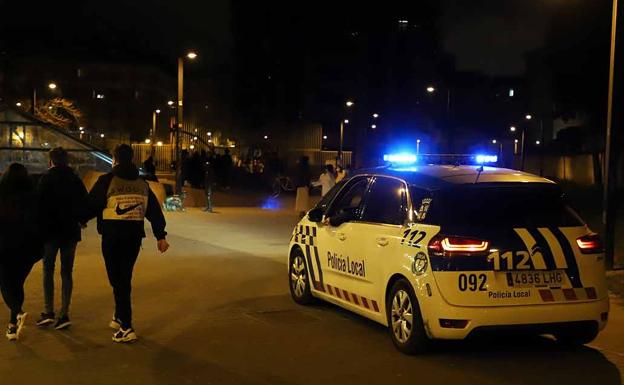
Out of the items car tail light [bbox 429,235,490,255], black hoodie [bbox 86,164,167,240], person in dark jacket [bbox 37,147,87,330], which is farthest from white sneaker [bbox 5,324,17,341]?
car tail light [bbox 429,235,490,255]

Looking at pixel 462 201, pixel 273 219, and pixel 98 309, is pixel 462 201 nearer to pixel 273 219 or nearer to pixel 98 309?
pixel 98 309

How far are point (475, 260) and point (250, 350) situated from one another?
219 cm

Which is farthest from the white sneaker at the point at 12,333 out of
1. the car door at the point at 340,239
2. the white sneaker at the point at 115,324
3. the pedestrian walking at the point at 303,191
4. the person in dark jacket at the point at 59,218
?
the pedestrian walking at the point at 303,191

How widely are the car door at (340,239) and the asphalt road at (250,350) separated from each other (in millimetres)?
416

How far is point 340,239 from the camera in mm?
7855

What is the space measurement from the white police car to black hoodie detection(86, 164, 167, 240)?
2.15 m

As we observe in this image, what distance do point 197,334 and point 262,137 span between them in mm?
39452

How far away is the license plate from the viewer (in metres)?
6.22

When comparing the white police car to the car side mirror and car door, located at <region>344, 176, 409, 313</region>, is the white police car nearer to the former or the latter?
car door, located at <region>344, 176, 409, 313</region>

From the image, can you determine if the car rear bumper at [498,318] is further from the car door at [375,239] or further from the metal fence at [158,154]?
the metal fence at [158,154]

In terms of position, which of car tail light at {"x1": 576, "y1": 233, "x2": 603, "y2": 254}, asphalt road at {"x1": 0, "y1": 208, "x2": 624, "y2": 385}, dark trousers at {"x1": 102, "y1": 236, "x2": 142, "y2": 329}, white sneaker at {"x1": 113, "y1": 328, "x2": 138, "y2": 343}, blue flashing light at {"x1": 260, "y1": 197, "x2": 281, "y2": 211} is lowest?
blue flashing light at {"x1": 260, "y1": 197, "x2": 281, "y2": 211}

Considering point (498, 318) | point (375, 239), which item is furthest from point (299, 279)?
point (498, 318)

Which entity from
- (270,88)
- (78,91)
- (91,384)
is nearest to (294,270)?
(91,384)

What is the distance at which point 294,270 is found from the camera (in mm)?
9070
